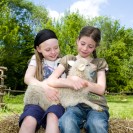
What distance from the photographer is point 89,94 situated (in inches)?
122

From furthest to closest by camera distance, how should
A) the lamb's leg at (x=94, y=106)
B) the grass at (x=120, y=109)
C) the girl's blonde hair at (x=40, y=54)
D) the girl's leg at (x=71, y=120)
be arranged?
the grass at (x=120, y=109) < the girl's blonde hair at (x=40, y=54) < the lamb's leg at (x=94, y=106) < the girl's leg at (x=71, y=120)

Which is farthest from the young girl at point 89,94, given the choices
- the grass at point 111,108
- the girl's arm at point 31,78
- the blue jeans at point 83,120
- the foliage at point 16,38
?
the foliage at point 16,38

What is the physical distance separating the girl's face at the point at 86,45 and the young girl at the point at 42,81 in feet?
1.07

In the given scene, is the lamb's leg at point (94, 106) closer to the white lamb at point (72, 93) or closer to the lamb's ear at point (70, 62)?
the white lamb at point (72, 93)

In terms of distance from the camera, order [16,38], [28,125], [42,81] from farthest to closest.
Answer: [16,38]
[42,81]
[28,125]

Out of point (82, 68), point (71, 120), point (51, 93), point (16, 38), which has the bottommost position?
point (71, 120)

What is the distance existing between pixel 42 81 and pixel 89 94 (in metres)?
0.49

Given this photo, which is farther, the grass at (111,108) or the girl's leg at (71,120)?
the grass at (111,108)

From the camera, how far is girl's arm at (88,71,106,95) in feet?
10.0

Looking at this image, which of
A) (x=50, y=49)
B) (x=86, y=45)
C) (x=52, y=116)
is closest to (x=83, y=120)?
(x=52, y=116)

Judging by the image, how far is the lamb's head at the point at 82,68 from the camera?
10.2 ft

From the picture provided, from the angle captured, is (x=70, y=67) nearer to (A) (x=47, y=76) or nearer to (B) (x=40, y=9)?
(A) (x=47, y=76)

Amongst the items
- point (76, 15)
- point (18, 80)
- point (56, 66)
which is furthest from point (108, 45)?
point (56, 66)

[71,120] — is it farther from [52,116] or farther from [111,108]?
[111,108]
